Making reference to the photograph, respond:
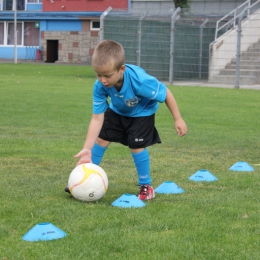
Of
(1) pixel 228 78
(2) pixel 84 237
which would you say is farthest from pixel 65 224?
(1) pixel 228 78

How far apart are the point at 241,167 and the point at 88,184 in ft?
8.40

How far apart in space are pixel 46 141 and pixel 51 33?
35985 mm

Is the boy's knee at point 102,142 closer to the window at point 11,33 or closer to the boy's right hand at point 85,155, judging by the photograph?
the boy's right hand at point 85,155

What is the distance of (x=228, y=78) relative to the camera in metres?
24.6

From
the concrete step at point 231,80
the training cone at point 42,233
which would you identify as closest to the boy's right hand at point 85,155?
the training cone at point 42,233

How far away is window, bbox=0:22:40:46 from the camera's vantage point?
151ft

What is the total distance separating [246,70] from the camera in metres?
24.3

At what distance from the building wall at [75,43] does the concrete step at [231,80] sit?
18810 mm

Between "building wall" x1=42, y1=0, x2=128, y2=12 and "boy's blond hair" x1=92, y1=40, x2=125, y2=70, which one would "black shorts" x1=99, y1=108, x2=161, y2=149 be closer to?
"boy's blond hair" x1=92, y1=40, x2=125, y2=70

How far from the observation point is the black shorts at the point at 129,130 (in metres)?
5.82

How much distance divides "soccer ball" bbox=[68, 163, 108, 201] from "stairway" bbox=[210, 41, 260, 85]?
62.6 feet

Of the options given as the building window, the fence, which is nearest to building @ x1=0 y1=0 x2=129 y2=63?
the building window

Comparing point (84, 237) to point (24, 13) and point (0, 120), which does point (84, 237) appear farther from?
point (24, 13)

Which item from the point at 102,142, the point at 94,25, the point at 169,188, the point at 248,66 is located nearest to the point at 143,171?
the point at 169,188
